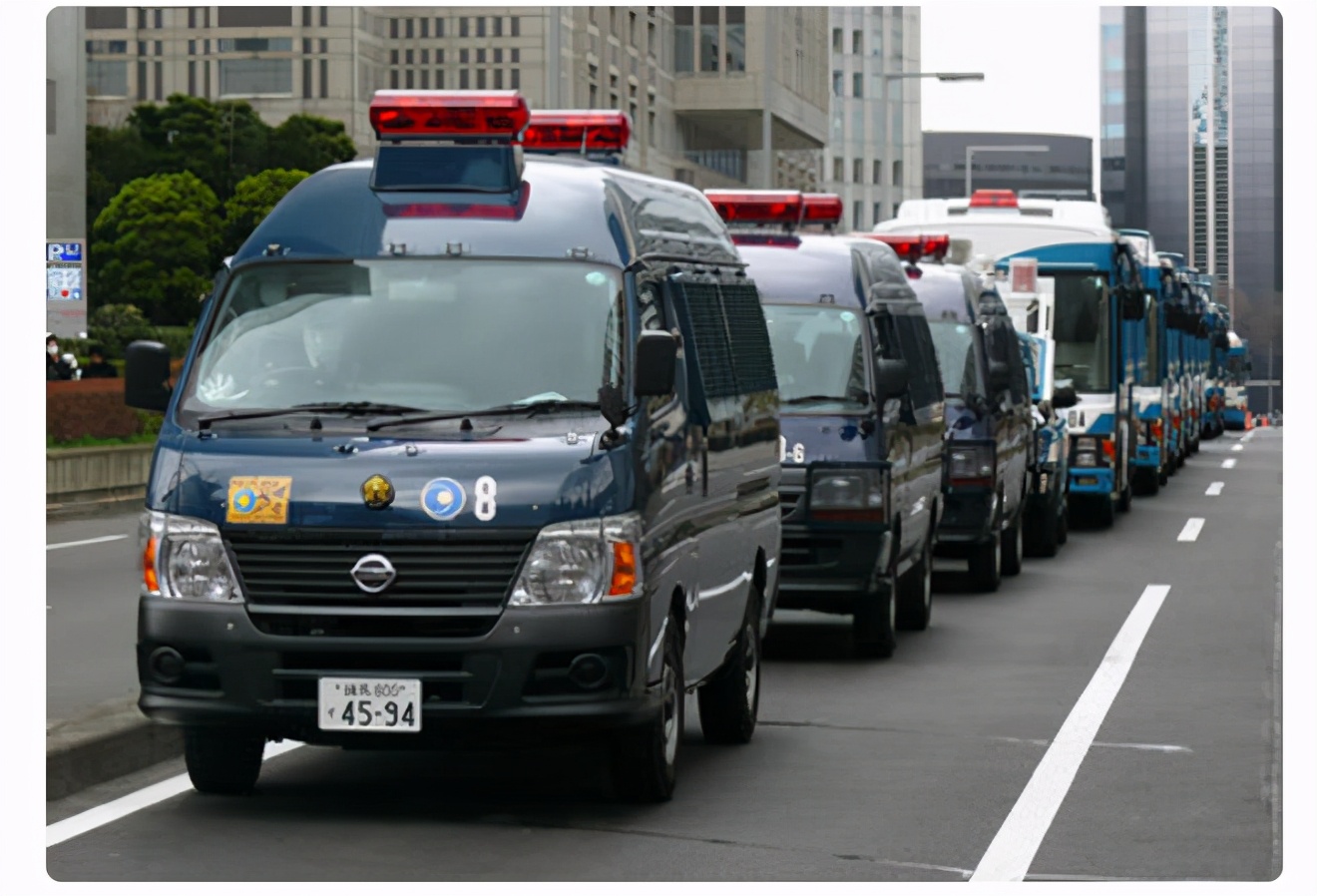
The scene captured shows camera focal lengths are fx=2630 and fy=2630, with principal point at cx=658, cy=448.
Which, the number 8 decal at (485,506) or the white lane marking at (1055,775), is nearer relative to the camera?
the white lane marking at (1055,775)

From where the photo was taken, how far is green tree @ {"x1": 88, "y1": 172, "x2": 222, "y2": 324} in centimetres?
6141

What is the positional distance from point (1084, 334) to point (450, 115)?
19.1 metres

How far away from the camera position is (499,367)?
903 cm

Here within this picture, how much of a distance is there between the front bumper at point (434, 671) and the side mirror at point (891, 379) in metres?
5.94

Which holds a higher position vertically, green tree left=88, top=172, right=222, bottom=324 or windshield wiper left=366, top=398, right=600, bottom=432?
green tree left=88, top=172, right=222, bottom=324

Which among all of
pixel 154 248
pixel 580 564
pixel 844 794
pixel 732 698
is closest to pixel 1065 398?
pixel 732 698

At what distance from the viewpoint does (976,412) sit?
1916cm

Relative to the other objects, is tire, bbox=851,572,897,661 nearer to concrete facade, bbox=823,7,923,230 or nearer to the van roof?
the van roof

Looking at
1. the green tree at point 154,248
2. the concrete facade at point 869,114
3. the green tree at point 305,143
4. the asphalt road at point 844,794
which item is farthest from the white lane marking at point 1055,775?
the concrete facade at point 869,114

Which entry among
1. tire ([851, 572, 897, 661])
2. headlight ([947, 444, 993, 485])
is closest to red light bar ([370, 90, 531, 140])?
tire ([851, 572, 897, 661])

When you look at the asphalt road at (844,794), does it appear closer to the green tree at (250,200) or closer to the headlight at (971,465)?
the headlight at (971,465)

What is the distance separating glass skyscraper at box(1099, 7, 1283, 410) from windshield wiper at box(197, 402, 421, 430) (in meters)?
11.3

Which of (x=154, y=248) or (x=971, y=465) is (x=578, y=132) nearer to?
(x=971, y=465)

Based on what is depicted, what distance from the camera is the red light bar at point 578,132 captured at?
11.1 meters
